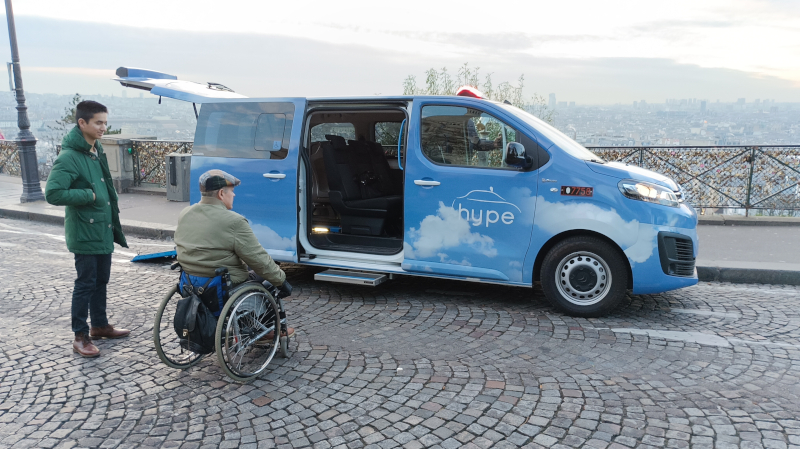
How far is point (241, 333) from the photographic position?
4.02m

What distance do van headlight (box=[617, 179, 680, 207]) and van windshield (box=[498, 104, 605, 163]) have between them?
0.42 m

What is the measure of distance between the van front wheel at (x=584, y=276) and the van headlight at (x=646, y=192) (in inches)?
18.9

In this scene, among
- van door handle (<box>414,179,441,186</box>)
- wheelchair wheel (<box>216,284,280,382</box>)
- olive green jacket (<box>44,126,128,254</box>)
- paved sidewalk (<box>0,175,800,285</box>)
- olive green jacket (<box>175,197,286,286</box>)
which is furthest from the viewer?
paved sidewalk (<box>0,175,800,285</box>)

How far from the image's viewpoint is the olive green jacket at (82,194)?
4.24 metres

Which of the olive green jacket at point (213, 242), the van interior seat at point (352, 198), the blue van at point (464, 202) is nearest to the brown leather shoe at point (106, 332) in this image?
the olive green jacket at point (213, 242)

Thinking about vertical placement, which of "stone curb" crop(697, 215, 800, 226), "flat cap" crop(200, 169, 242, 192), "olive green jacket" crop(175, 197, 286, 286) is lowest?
→ "stone curb" crop(697, 215, 800, 226)

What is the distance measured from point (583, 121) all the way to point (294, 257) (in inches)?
256

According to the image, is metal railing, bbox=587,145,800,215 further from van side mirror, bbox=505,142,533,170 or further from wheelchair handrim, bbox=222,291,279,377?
wheelchair handrim, bbox=222,291,279,377

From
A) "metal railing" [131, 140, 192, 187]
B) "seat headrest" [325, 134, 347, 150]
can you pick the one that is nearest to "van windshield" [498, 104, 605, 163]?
"seat headrest" [325, 134, 347, 150]

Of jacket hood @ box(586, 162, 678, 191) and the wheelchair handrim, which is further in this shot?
jacket hood @ box(586, 162, 678, 191)

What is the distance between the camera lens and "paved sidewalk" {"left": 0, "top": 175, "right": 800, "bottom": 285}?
22.0 feet

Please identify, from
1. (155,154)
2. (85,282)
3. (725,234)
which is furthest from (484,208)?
(155,154)

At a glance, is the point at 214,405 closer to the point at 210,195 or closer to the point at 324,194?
the point at 210,195

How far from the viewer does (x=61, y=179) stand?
422 cm
